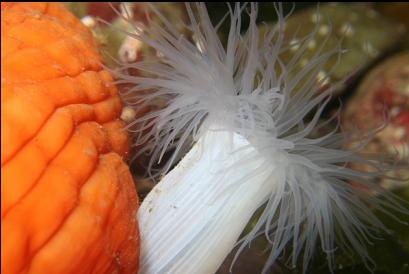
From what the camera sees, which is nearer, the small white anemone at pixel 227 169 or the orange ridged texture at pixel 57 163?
the orange ridged texture at pixel 57 163

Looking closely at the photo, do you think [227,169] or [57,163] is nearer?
[57,163]

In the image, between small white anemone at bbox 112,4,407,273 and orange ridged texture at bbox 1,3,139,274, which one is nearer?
orange ridged texture at bbox 1,3,139,274

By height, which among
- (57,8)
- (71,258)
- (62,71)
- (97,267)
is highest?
(57,8)

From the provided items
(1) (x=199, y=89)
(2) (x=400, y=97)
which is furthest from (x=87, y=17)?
(2) (x=400, y=97)

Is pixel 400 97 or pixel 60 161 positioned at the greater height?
pixel 60 161

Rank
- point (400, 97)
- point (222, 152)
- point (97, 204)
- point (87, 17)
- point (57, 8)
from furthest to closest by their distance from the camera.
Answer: point (400, 97) < point (87, 17) < point (57, 8) < point (222, 152) < point (97, 204)

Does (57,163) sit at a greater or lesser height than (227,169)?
greater

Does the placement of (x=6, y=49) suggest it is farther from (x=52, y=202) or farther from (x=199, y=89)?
(x=199, y=89)

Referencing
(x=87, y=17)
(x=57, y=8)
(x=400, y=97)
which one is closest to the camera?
(x=57, y=8)
